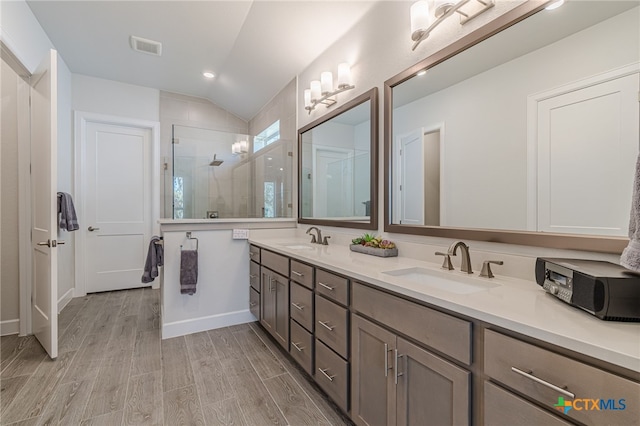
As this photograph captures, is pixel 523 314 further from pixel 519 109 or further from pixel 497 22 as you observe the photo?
pixel 497 22

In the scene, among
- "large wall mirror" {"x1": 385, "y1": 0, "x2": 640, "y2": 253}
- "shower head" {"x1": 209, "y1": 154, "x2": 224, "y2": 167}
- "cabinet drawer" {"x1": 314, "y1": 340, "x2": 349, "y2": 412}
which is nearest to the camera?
"large wall mirror" {"x1": 385, "y1": 0, "x2": 640, "y2": 253}

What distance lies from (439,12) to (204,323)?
3.01 metres

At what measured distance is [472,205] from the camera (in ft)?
4.97

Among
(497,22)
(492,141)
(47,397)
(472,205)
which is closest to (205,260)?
(47,397)

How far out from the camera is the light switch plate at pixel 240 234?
287cm

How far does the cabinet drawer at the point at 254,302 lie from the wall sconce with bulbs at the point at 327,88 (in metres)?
1.89

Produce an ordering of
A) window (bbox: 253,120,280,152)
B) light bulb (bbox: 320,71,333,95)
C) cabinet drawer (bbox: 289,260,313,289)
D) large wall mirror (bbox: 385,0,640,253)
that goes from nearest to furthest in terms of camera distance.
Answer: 1. large wall mirror (bbox: 385,0,640,253)
2. cabinet drawer (bbox: 289,260,313,289)
3. light bulb (bbox: 320,71,333,95)
4. window (bbox: 253,120,280,152)

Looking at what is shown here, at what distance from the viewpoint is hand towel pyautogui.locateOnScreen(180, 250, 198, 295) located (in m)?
2.58

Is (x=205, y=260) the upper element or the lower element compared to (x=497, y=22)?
lower

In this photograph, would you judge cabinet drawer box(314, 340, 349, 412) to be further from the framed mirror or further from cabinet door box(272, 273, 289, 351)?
the framed mirror

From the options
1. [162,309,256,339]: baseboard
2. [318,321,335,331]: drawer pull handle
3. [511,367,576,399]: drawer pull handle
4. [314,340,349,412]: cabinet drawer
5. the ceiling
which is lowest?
[162,309,256,339]: baseboard

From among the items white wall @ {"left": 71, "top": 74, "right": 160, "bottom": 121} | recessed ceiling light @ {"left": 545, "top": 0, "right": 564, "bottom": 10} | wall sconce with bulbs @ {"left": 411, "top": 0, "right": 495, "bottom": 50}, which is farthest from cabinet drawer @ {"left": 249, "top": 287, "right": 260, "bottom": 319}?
white wall @ {"left": 71, "top": 74, "right": 160, "bottom": 121}

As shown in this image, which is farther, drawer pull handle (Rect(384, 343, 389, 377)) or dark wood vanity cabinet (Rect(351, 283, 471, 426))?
drawer pull handle (Rect(384, 343, 389, 377))

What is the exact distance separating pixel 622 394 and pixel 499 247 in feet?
2.68
